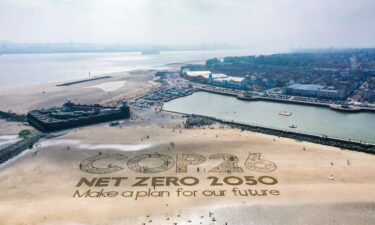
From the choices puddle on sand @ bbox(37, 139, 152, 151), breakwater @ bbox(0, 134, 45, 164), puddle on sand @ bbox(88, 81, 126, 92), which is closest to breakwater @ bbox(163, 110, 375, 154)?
puddle on sand @ bbox(37, 139, 152, 151)

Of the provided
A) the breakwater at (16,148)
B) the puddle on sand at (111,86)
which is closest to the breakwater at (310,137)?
the breakwater at (16,148)

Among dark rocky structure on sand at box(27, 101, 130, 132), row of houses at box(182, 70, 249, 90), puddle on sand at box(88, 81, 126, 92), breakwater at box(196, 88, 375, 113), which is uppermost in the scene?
row of houses at box(182, 70, 249, 90)

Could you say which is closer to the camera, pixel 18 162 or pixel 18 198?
pixel 18 198

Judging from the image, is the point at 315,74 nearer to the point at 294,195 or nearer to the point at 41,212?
the point at 294,195

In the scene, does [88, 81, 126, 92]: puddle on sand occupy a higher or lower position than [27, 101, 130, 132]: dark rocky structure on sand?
lower

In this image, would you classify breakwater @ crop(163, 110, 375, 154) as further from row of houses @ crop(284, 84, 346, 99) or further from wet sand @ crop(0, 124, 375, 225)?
row of houses @ crop(284, 84, 346, 99)

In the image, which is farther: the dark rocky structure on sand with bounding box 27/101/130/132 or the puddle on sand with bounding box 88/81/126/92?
the puddle on sand with bounding box 88/81/126/92

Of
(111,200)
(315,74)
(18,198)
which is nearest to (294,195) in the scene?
(111,200)
